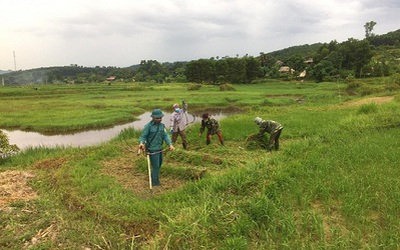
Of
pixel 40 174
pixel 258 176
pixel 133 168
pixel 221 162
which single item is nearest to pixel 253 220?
pixel 258 176

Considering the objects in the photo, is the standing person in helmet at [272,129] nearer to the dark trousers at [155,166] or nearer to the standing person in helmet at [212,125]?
the standing person in helmet at [212,125]

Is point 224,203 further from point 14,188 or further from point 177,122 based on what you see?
point 177,122

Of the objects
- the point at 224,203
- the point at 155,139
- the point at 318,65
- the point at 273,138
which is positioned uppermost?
the point at 318,65

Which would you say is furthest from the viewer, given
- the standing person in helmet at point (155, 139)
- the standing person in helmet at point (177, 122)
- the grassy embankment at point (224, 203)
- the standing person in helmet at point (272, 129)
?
the standing person in helmet at point (177, 122)

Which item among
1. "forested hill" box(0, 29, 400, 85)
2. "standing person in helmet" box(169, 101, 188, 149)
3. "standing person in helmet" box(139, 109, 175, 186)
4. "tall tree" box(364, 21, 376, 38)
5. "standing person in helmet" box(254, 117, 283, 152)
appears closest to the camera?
"standing person in helmet" box(139, 109, 175, 186)

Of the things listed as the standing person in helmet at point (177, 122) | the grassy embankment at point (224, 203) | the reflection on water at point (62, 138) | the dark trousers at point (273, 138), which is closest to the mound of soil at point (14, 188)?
the grassy embankment at point (224, 203)

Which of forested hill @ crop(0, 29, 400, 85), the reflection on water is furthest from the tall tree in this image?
the reflection on water

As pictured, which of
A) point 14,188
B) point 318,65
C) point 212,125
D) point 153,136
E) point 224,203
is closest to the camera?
point 224,203

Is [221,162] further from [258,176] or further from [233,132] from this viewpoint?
[233,132]

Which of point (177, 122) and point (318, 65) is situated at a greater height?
point (318, 65)

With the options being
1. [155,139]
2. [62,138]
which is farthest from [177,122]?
[62,138]

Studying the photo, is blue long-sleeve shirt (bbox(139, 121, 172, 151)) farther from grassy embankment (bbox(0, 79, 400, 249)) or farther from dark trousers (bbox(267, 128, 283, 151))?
dark trousers (bbox(267, 128, 283, 151))

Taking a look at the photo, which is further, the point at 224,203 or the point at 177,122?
the point at 177,122

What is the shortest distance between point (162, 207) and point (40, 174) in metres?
4.21
